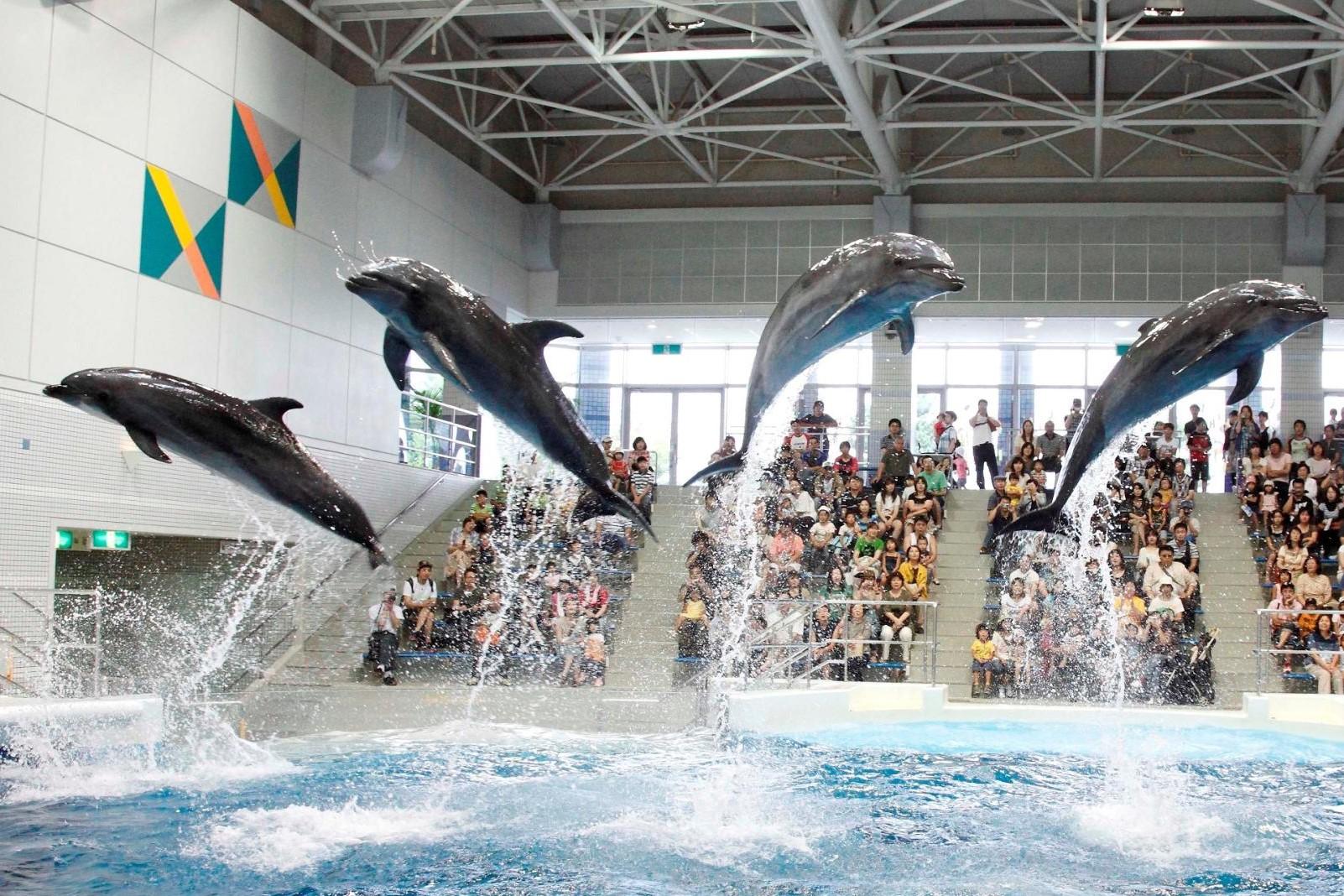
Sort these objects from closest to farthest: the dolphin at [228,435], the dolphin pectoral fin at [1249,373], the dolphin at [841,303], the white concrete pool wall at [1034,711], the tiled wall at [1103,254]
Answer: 1. the dolphin at [841,303]
2. the dolphin pectoral fin at [1249,373]
3. the dolphin at [228,435]
4. the white concrete pool wall at [1034,711]
5. the tiled wall at [1103,254]

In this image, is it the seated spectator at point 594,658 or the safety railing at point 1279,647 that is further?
the seated spectator at point 594,658

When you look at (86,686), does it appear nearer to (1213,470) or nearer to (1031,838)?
(1031,838)

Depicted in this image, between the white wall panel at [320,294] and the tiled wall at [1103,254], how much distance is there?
8.76m

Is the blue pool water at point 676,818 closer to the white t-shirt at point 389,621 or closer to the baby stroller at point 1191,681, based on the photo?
the baby stroller at point 1191,681

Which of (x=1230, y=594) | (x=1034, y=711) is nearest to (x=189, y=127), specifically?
(x=1034, y=711)

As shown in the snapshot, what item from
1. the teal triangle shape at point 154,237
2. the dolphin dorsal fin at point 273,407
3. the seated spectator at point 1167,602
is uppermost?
the teal triangle shape at point 154,237

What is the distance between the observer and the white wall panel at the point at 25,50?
455 inches

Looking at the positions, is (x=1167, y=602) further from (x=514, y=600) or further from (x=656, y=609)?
(x=514, y=600)

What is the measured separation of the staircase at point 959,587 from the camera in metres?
14.4

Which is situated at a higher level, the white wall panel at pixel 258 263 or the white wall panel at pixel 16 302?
the white wall panel at pixel 258 263

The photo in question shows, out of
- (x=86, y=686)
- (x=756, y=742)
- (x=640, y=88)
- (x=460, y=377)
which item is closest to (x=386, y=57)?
(x=640, y=88)

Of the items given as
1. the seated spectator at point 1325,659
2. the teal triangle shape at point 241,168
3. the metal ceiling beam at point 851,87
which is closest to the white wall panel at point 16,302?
the teal triangle shape at point 241,168

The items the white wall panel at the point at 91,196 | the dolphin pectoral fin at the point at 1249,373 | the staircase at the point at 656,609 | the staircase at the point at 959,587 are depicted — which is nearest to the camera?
the dolphin pectoral fin at the point at 1249,373

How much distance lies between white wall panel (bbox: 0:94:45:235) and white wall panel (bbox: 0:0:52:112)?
133 millimetres
